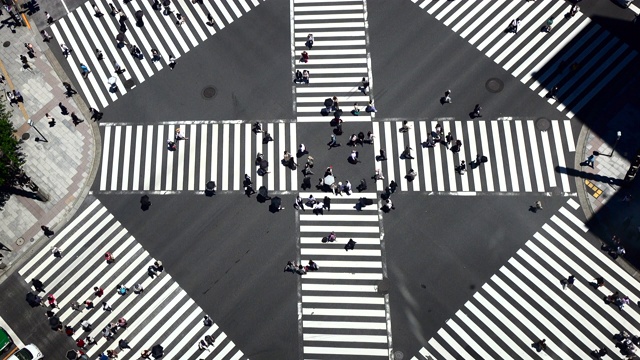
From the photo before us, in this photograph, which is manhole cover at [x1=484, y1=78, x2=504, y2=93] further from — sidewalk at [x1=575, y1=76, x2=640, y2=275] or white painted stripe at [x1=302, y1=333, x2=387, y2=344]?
white painted stripe at [x1=302, y1=333, x2=387, y2=344]

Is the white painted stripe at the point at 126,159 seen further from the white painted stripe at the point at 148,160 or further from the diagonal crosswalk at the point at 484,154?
the diagonal crosswalk at the point at 484,154

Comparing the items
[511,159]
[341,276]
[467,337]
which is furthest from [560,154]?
[341,276]

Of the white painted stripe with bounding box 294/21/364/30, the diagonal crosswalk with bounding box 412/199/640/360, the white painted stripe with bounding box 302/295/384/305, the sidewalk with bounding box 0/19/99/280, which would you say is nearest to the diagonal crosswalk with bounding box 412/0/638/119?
the white painted stripe with bounding box 294/21/364/30

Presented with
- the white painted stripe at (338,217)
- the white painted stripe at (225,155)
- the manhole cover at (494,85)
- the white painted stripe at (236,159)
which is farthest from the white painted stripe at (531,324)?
the white painted stripe at (225,155)

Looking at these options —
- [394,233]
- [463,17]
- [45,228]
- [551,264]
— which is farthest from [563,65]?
[45,228]

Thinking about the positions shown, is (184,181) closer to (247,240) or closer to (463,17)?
(247,240)
